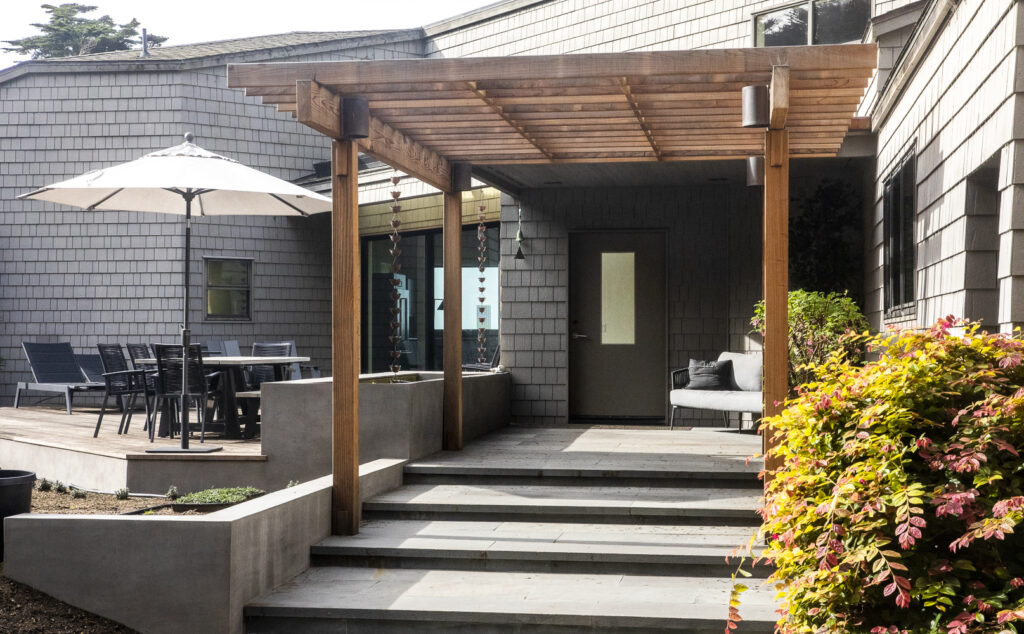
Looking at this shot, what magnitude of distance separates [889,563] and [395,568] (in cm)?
307

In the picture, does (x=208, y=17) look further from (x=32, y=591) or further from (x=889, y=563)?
(x=889, y=563)

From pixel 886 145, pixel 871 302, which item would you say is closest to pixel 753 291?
pixel 871 302

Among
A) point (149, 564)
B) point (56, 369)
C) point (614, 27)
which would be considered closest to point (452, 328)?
point (149, 564)

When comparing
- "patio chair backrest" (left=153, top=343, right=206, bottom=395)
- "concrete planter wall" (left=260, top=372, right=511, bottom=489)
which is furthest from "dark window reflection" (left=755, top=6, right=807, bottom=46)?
"patio chair backrest" (left=153, top=343, right=206, bottom=395)

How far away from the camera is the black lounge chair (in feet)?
40.0

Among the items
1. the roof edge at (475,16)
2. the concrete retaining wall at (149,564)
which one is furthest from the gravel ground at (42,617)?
the roof edge at (475,16)

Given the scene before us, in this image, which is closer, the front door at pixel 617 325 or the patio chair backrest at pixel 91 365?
the front door at pixel 617 325

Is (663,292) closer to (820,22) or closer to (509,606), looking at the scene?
(820,22)

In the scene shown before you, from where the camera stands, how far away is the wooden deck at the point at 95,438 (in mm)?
7517

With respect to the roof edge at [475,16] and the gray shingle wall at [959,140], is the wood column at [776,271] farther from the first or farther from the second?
the roof edge at [475,16]

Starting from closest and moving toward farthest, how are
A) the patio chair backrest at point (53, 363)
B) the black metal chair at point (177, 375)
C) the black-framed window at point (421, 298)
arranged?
the black metal chair at point (177, 375)
the black-framed window at point (421, 298)
the patio chair backrest at point (53, 363)

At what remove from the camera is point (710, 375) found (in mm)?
9383

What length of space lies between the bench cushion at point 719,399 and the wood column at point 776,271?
9.63 feet

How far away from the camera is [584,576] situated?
5070mm
